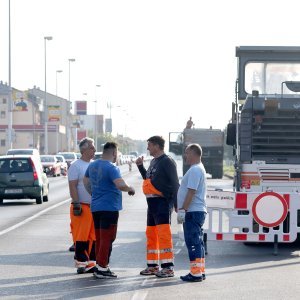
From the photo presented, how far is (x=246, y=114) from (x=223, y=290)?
6728 millimetres

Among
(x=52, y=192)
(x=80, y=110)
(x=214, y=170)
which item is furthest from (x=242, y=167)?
(x=80, y=110)

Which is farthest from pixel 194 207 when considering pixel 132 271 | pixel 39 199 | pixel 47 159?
pixel 47 159

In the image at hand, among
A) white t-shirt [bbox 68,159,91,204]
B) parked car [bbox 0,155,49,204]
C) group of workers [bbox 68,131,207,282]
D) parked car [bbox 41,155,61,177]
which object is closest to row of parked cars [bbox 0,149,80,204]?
parked car [bbox 0,155,49,204]

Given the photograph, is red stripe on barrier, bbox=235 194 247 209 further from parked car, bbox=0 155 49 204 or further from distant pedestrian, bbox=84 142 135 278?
parked car, bbox=0 155 49 204

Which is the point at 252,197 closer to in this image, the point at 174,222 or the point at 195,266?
the point at 195,266

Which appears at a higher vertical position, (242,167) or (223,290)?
(242,167)

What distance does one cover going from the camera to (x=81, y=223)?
14.5m

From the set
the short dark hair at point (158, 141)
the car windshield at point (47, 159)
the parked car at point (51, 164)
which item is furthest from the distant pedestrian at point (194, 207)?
the car windshield at point (47, 159)

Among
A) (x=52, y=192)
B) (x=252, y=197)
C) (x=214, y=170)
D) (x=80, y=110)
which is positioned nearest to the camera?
(x=252, y=197)

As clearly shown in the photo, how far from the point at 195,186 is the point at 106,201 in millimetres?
1226

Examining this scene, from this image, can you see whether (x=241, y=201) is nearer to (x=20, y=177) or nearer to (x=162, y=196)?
(x=162, y=196)

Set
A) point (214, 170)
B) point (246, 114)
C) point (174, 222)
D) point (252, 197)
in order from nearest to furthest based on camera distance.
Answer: point (252, 197)
point (246, 114)
point (174, 222)
point (214, 170)

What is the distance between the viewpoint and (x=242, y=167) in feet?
62.6

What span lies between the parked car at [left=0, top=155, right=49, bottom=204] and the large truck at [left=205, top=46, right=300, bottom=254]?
13151mm
